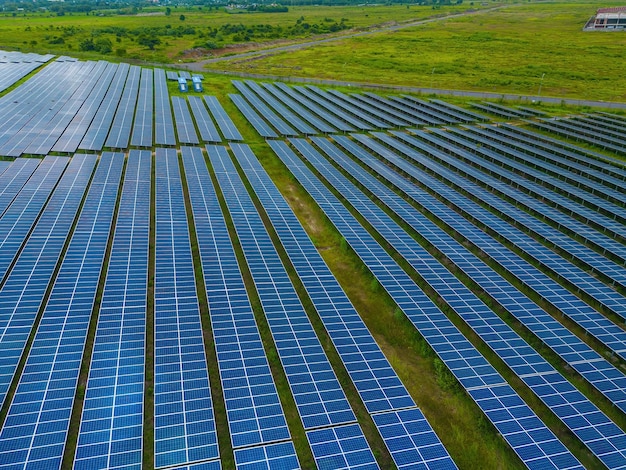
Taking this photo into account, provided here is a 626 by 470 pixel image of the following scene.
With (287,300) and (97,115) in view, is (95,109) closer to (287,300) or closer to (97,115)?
(97,115)

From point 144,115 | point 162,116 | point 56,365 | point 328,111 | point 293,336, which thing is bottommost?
point 293,336

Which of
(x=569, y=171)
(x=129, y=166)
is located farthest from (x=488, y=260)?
(x=129, y=166)

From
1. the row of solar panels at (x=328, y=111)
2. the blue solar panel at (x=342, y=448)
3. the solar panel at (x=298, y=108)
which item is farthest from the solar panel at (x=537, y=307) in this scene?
the row of solar panels at (x=328, y=111)

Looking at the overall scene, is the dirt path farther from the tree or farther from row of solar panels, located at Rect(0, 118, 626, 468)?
row of solar panels, located at Rect(0, 118, 626, 468)

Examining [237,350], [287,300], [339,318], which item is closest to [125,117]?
[287,300]

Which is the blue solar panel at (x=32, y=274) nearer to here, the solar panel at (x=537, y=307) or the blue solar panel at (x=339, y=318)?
the blue solar panel at (x=339, y=318)
